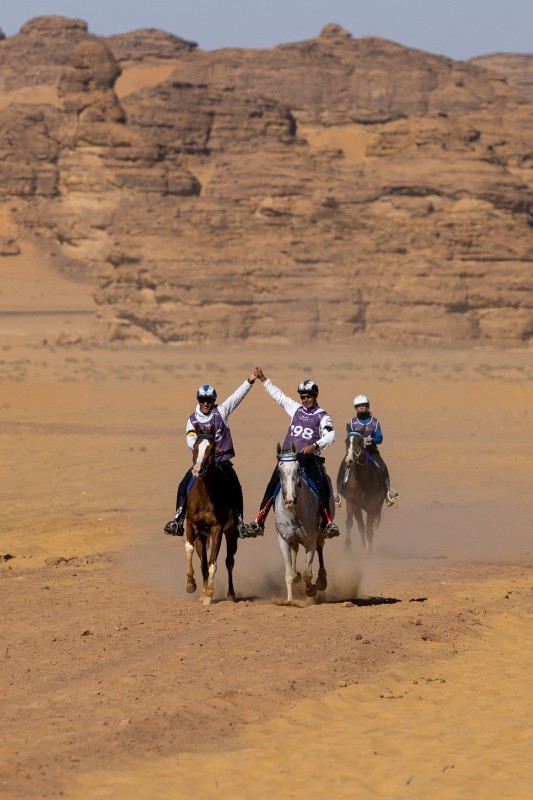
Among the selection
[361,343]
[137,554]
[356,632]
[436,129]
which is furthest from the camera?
[436,129]

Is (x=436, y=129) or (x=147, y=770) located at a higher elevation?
(x=436, y=129)

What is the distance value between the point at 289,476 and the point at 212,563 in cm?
131

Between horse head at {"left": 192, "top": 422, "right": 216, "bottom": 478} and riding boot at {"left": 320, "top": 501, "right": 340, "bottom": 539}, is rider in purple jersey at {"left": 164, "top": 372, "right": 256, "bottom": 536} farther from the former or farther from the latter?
riding boot at {"left": 320, "top": 501, "right": 340, "bottom": 539}

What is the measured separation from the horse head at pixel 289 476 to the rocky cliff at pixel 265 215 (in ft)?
171

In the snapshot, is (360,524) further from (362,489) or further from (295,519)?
(295,519)

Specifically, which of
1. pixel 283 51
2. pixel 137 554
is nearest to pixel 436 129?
pixel 137 554

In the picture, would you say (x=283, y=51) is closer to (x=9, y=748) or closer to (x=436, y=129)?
(x=436, y=129)

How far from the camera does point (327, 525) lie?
15.1m

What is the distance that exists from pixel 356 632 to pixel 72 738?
4242mm

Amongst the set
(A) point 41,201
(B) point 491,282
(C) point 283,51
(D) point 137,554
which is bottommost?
(D) point 137,554

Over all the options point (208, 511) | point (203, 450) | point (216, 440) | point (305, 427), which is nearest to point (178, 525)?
point (208, 511)

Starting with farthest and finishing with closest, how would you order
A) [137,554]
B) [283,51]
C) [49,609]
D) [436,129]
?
[283,51]
[436,129]
[137,554]
[49,609]

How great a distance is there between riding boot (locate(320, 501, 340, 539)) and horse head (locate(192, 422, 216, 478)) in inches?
55.1

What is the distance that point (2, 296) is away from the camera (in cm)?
10631
